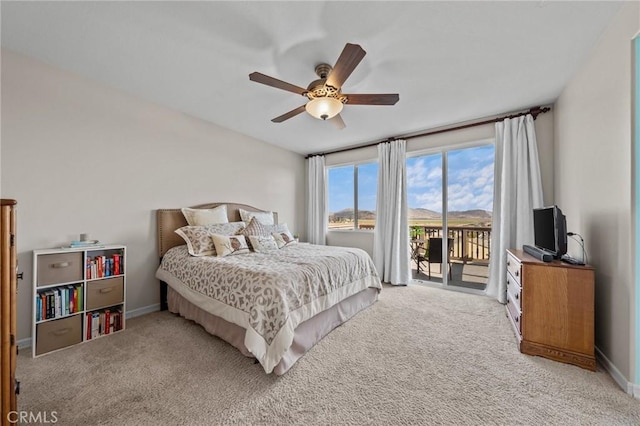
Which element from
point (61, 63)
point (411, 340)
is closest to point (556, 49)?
point (411, 340)

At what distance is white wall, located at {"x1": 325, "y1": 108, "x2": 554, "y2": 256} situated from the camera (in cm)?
305

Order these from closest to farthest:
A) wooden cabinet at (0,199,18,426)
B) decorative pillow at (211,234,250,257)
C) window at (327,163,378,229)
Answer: wooden cabinet at (0,199,18,426) → decorative pillow at (211,234,250,257) → window at (327,163,378,229)

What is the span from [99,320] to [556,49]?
188 inches

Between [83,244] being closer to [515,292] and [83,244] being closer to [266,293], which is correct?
[266,293]

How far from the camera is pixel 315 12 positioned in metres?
1.64

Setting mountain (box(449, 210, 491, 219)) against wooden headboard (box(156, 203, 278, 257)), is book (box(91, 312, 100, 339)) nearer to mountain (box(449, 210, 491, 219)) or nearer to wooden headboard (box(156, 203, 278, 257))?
wooden headboard (box(156, 203, 278, 257))

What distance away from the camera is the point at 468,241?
393 cm

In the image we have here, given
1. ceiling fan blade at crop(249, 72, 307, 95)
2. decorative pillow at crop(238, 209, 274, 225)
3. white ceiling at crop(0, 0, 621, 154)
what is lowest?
decorative pillow at crop(238, 209, 274, 225)

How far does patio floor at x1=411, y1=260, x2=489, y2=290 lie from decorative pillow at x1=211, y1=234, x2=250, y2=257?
309 cm

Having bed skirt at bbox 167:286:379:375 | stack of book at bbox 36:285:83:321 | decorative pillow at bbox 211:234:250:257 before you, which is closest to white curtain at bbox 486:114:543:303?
bed skirt at bbox 167:286:379:375

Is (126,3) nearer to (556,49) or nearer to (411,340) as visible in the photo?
(556,49)

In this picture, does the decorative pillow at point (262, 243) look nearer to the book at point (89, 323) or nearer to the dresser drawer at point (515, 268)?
the book at point (89, 323)

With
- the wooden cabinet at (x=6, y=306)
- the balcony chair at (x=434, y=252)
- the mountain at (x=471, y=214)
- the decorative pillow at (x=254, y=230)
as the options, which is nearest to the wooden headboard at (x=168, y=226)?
the decorative pillow at (x=254, y=230)

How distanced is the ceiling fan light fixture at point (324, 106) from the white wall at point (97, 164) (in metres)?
2.07
